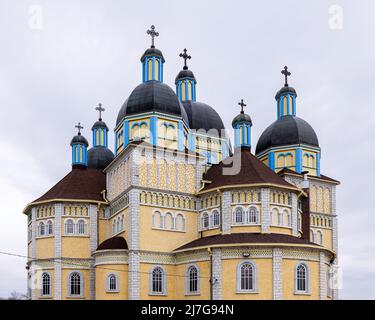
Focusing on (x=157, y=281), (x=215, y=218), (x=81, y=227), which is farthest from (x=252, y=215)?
(x=81, y=227)

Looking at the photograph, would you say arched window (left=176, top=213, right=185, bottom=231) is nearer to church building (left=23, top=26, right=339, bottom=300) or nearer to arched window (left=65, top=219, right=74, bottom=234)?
church building (left=23, top=26, right=339, bottom=300)

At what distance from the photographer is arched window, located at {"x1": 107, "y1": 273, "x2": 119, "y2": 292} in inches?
1625

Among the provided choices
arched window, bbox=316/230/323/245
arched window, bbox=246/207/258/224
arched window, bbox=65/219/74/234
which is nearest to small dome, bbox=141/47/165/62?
arched window, bbox=65/219/74/234

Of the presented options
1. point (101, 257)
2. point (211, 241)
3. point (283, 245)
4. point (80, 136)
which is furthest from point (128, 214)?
point (80, 136)

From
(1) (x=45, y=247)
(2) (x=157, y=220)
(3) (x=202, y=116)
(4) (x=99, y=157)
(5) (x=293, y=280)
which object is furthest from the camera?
(4) (x=99, y=157)

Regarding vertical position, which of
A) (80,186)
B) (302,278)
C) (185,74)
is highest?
(185,74)

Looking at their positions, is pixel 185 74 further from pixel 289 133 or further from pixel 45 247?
pixel 45 247

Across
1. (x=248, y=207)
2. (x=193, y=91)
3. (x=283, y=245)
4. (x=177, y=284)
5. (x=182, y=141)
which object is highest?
(x=193, y=91)

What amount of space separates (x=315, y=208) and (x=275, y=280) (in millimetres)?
14445

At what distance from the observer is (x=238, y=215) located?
42562 millimetres

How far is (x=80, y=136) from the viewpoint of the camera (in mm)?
54812

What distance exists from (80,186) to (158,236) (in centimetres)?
1049

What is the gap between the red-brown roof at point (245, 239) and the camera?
129 ft

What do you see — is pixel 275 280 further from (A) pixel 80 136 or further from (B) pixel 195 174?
(A) pixel 80 136
